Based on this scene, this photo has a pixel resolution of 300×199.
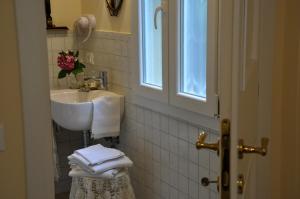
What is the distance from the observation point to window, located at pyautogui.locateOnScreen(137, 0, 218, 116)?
234 cm

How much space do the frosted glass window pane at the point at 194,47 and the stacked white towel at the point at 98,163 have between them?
23.5 inches

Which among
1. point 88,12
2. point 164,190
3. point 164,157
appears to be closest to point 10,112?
point 164,157

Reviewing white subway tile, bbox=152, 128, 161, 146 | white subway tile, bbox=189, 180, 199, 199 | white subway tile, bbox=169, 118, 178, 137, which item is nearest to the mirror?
white subway tile, bbox=152, 128, 161, 146

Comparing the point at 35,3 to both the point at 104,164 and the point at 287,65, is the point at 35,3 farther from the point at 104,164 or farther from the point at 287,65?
the point at 104,164

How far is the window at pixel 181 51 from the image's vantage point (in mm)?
2338

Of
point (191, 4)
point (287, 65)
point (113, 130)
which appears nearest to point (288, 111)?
point (287, 65)

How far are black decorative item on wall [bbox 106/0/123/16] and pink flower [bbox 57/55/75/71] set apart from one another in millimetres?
470

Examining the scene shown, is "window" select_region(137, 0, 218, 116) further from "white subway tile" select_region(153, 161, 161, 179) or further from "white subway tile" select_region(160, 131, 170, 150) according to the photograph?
"white subway tile" select_region(153, 161, 161, 179)

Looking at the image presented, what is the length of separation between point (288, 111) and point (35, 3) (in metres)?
1.21

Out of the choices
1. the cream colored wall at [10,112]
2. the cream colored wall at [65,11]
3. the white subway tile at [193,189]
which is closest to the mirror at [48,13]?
the cream colored wall at [65,11]

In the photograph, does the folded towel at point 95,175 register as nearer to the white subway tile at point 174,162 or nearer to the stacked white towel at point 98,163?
the stacked white towel at point 98,163

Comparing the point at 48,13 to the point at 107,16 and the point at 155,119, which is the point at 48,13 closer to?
the point at 107,16

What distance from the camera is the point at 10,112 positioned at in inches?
59.2

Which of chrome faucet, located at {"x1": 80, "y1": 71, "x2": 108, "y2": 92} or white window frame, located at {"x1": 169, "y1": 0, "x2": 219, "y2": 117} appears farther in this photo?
chrome faucet, located at {"x1": 80, "y1": 71, "x2": 108, "y2": 92}
